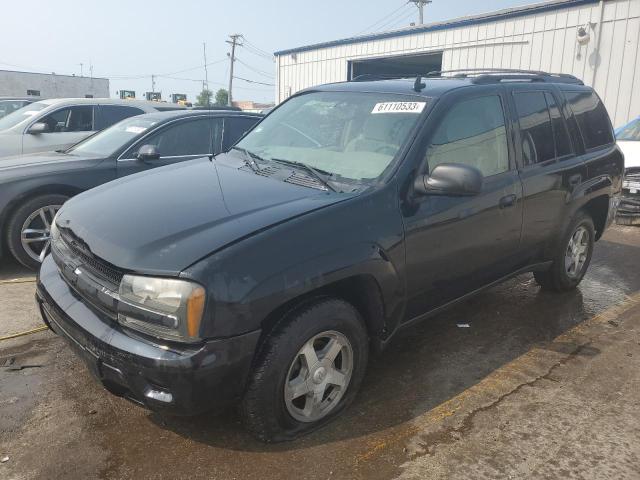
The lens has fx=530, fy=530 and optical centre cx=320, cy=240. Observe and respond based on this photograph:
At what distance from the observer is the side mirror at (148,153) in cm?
534

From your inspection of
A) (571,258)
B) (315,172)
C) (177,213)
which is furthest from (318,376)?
(571,258)

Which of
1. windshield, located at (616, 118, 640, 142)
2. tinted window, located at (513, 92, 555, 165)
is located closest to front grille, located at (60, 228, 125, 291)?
tinted window, located at (513, 92, 555, 165)

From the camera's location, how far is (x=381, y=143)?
3240mm

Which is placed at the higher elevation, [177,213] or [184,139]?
[184,139]

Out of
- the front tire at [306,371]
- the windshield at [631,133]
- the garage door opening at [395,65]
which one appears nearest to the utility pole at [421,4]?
the garage door opening at [395,65]

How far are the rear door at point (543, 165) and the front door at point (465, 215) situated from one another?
16 centimetres

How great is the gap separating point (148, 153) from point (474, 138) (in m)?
3.30

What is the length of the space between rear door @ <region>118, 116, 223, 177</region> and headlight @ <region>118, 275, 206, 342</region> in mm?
3508

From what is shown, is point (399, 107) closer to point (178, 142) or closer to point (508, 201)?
point (508, 201)

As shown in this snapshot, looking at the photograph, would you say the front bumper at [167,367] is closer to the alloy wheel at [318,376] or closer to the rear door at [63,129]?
the alloy wheel at [318,376]

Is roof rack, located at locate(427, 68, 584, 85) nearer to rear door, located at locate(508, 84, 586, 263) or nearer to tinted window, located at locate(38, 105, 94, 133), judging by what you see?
rear door, located at locate(508, 84, 586, 263)

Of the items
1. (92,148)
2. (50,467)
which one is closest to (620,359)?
(50,467)

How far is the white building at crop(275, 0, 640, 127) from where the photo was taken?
11.1 m

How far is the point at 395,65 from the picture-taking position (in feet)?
66.9
